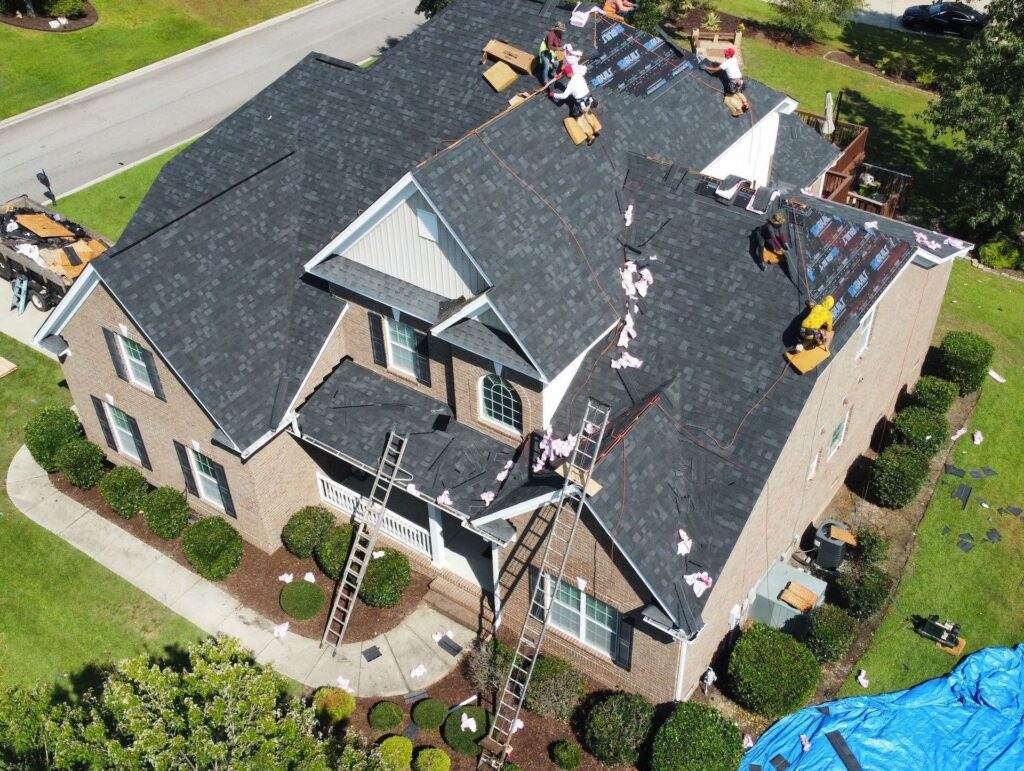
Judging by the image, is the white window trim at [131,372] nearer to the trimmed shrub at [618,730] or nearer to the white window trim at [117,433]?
the white window trim at [117,433]

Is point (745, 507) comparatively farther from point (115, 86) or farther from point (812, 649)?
point (115, 86)

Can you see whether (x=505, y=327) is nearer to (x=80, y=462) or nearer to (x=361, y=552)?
(x=361, y=552)

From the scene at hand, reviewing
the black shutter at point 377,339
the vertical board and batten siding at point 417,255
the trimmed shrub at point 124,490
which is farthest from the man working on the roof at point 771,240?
the trimmed shrub at point 124,490

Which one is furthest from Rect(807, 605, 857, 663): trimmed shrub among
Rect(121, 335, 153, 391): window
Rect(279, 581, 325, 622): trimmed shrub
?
Rect(121, 335, 153, 391): window

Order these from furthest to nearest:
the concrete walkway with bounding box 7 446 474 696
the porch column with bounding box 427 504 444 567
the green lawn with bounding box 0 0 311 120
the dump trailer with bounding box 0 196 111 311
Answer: the green lawn with bounding box 0 0 311 120
the dump trailer with bounding box 0 196 111 311
the porch column with bounding box 427 504 444 567
the concrete walkway with bounding box 7 446 474 696

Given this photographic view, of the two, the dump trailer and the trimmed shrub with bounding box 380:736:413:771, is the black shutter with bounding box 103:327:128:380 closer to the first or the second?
the dump trailer

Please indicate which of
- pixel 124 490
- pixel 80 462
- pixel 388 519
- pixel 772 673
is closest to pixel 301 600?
pixel 388 519
